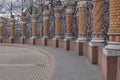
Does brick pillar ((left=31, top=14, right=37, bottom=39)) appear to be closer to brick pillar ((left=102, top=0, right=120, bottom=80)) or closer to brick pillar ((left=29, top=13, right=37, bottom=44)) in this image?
brick pillar ((left=29, top=13, right=37, bottom=44))

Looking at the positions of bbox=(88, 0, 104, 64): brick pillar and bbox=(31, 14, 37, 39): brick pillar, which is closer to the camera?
bbox=(88, 0, 104, 64): brick pillar

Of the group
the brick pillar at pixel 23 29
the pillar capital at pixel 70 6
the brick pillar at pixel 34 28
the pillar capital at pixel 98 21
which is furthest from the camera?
the brick pillar at pixel 23 29

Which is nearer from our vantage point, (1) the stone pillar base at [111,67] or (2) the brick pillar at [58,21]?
(1) the stone pillar base at [111,67]

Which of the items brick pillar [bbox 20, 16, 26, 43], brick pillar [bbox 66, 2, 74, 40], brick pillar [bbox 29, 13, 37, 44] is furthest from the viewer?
brick pillar [bbox 20, 16, 26, 43]

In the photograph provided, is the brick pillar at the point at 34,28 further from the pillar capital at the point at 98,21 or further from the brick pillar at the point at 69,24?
the pillar capital at the point at 98,21

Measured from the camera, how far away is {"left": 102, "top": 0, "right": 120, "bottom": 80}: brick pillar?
9961 mm

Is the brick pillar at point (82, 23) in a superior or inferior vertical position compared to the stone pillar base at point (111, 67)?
superior

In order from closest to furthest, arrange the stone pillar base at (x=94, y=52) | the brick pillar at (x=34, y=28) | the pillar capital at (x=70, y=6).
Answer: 1. the stone pillar base at (x=94, y=52)
2. the pillar capital at (x=70, y=6)
3. the brick pillar at (x=34, y=28)

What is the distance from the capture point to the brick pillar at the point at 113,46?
9.96m

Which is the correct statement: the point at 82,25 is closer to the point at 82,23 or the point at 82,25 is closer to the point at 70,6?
the point at 82,23

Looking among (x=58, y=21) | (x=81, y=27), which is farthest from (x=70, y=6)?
(x=58, y=21)

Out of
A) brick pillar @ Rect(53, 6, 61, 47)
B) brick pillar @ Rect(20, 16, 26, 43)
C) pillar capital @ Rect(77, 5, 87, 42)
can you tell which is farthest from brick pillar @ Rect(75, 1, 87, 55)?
brick pillar @ Rect(20, 16, 26, 43)

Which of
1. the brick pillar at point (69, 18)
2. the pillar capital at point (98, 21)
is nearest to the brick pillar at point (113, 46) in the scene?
the pillar capital at point (98, 21)

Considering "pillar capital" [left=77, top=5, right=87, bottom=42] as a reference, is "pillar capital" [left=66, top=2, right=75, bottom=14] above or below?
above
